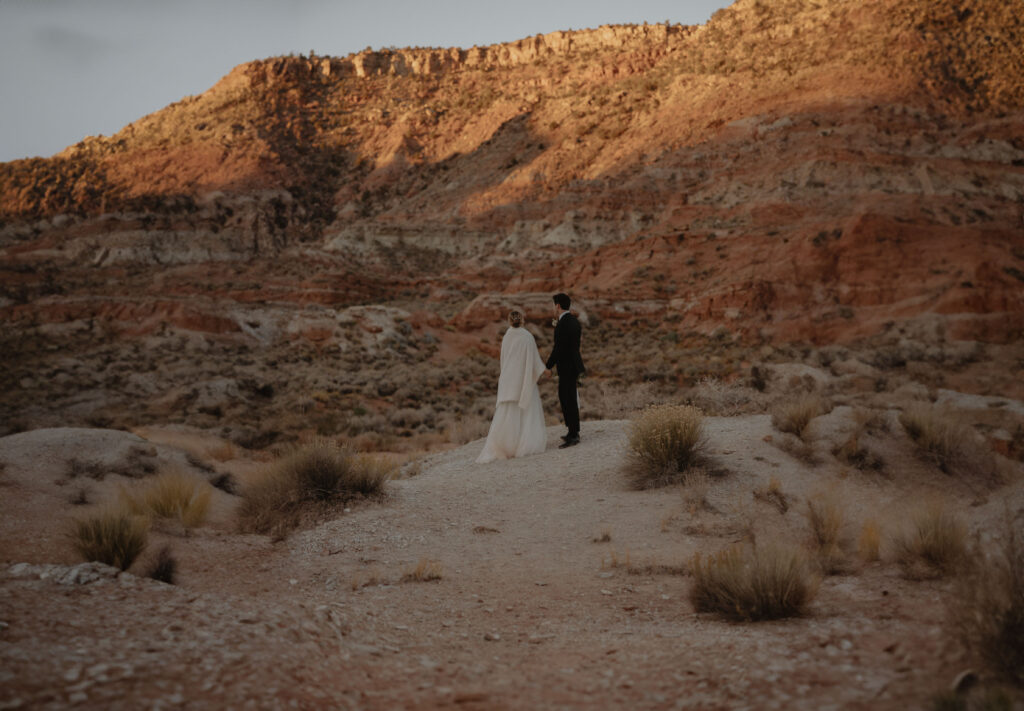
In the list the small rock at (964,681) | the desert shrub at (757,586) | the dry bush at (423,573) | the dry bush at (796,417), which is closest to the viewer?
the small rock at (964,681)

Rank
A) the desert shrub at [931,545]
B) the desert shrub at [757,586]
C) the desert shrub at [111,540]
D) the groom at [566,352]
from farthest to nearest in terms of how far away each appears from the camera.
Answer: the groom at [566,352]
the desert shrub at [111,540]
the desert shrub at [931,545]
the desert shrub at [757,586]

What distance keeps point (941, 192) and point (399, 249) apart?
34.7 m

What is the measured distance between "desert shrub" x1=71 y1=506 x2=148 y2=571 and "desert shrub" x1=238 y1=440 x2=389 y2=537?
2194 millimetres

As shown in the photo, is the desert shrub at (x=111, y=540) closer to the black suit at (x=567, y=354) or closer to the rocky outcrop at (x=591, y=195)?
the black suit at (x=567, y=354)

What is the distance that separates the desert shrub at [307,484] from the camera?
6883 mm

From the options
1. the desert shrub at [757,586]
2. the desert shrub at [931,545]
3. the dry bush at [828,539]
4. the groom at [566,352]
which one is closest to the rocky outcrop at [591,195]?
the groom at [566,352]

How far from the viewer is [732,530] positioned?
6.07 meters

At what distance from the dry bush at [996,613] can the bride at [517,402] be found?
20.7 feet

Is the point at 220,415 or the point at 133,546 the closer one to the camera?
the point at 133,546

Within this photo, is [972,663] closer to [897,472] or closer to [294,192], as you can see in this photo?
[897,472]

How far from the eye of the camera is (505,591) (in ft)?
15.6

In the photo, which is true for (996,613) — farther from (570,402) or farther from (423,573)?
(570,402)

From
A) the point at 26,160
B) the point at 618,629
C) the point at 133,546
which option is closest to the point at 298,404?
the point at 133,546

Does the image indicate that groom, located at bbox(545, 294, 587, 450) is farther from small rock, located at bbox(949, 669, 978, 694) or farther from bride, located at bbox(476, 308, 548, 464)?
small rock, located at bbox(949, 669, 978, 694)
